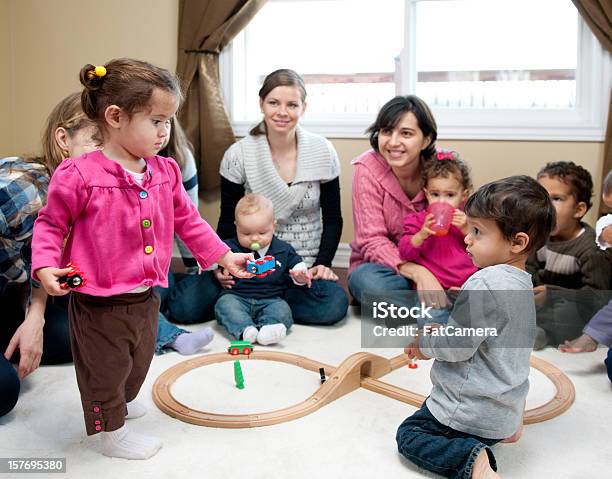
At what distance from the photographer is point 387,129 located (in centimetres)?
239

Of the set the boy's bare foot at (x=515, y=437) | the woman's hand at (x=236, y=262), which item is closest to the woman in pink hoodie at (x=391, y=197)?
the boy's bare foot at (x=515, y=437)

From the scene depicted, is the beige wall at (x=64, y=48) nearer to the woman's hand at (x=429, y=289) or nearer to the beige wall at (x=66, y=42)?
the beige wall at (x=66, y=42)

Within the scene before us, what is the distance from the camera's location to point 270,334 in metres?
2.13

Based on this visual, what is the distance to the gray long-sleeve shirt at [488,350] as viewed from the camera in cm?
135

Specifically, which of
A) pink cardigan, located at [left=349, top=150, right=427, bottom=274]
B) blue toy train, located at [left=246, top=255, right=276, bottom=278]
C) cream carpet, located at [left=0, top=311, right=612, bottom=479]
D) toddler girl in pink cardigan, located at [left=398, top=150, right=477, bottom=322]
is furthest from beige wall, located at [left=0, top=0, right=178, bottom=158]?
blue toy train, located at [left=246, top=255, right=276, bottom=278]

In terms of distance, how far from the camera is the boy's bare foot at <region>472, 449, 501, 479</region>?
130 centimetres

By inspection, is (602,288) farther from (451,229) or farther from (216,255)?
(216,255)

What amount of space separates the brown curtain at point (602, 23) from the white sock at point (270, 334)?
4.69 feet

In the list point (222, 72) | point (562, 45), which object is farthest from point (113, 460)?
point (562, 45)

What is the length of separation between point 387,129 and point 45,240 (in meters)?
1.39

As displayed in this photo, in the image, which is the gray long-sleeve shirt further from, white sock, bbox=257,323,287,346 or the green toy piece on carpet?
white sock, bbox=257,323,287,346

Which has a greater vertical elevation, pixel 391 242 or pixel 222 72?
pixel 222 72

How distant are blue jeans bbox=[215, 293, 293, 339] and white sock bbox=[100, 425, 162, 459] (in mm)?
726

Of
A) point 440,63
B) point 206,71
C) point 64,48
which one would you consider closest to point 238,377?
point 206,71
